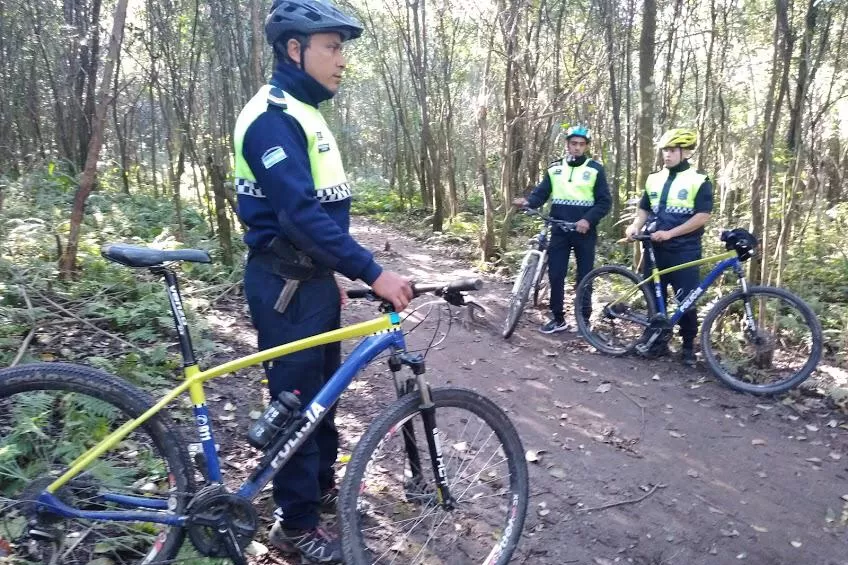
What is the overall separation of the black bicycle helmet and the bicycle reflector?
431cm

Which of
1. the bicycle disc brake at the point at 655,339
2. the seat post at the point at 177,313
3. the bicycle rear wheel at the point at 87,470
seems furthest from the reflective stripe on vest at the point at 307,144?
the bicycle disc brake at the point at 655,339

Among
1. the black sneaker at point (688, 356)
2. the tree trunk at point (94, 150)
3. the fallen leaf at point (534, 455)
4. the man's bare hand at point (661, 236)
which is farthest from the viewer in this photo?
the black sneaker at point (688, 356)

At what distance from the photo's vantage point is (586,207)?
6.82m

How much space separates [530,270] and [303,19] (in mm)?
4807

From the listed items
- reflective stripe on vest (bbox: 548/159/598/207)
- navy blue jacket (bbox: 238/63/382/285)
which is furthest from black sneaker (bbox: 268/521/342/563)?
reflective stripe on vest (bbox: 548/159/598/207)

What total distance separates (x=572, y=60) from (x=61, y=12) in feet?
35.9

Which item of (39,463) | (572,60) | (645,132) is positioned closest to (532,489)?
(39,463)

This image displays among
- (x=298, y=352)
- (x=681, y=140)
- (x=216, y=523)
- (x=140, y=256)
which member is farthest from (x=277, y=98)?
(x=681, y=140)

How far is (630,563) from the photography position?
10.3ft

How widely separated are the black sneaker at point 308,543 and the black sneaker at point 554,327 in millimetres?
4607

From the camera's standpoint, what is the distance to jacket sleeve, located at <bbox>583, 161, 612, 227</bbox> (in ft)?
21.9

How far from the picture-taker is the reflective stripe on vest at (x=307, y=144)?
8.17 feet

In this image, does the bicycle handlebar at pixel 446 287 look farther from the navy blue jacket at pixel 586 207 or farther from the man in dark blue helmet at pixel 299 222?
the navy blue jacket at pixel 586 207

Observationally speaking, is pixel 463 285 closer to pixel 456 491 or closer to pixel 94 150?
pixel 456 491
